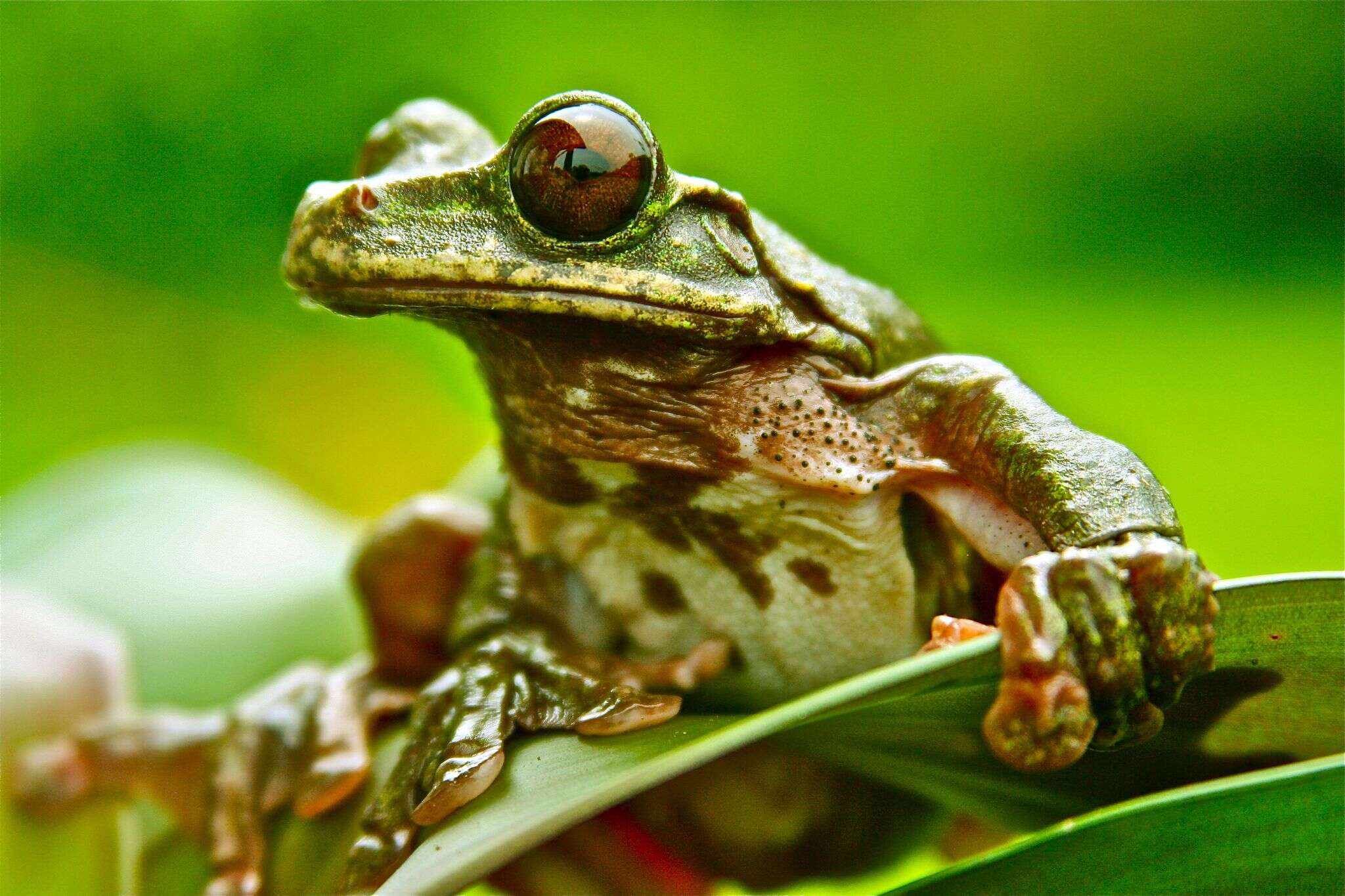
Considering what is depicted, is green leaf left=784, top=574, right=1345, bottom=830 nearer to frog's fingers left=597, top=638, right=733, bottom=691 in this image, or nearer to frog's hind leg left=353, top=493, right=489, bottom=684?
frog's fingers left=597, top=638, right=733, bottom=691

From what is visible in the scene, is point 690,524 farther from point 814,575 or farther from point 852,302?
point 852,302

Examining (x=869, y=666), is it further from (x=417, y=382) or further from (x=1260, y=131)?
(x=417, y=382)

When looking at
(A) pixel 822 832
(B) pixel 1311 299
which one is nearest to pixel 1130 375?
(B) pixel 1311 299

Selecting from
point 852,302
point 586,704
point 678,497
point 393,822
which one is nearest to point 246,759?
point 393,822

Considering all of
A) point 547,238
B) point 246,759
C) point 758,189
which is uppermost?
point 758,189

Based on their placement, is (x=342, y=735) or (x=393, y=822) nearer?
(x=393, y=822)

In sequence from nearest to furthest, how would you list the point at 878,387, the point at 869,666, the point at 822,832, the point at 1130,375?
the point at 878,387, the point at 869,666, the point at 822,832, the point at 1130,375
